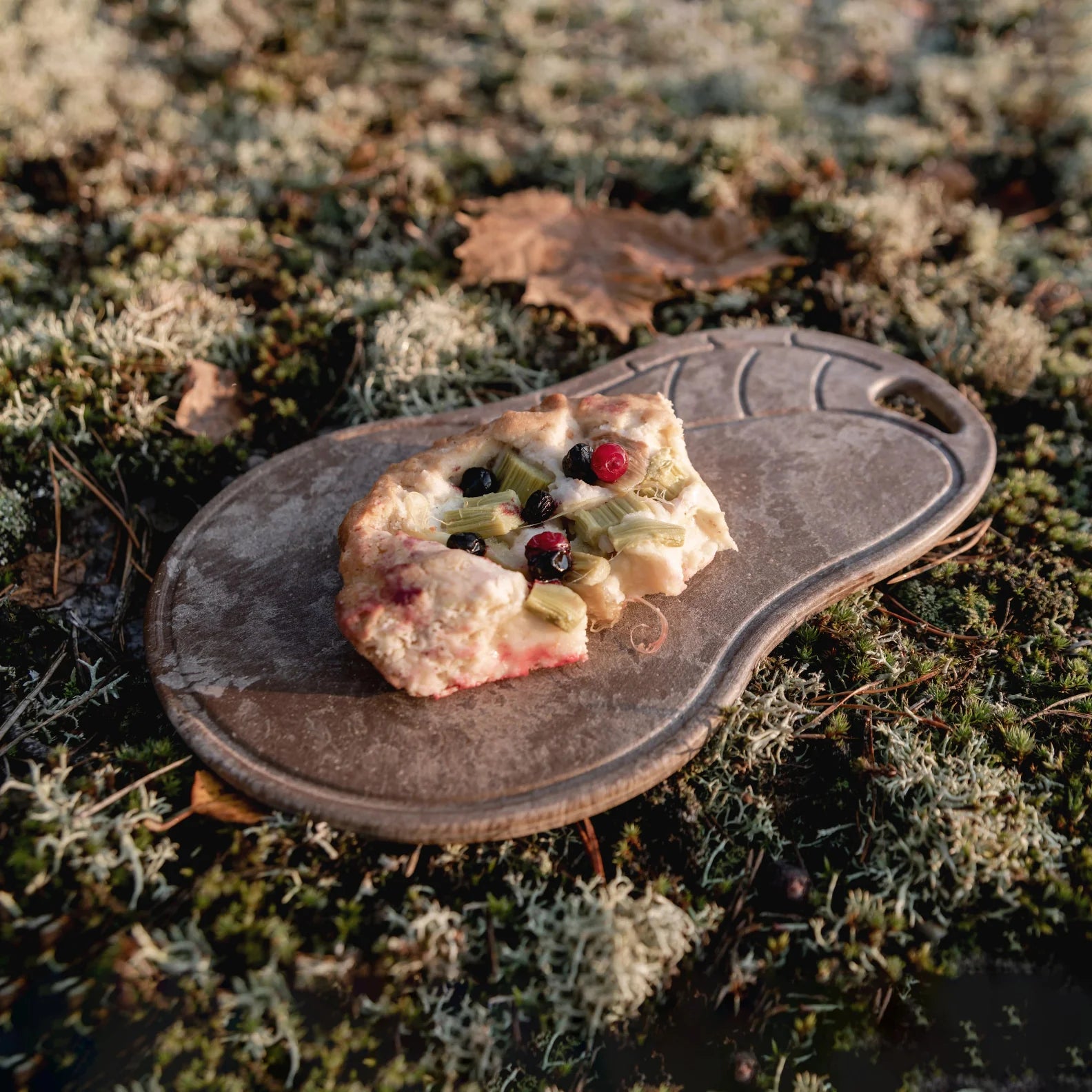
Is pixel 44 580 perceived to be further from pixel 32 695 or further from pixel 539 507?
pixel 539 507

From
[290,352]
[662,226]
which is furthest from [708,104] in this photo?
[290,352]

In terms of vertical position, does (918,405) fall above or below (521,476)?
below

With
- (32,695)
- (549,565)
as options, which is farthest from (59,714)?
(549,565)

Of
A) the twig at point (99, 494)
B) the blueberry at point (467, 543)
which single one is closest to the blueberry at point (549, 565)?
the blueberry at point (467, 543)

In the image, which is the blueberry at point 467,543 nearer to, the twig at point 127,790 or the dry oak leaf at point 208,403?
the twig at point 127,790

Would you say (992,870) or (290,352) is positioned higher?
(290,352)

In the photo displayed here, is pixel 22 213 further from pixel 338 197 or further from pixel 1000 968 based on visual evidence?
pixel 1000 968
